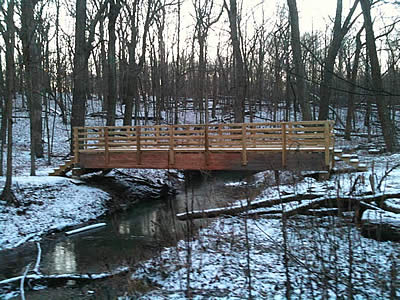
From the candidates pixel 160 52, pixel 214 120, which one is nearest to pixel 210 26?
pixel 160 52

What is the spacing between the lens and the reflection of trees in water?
641cm

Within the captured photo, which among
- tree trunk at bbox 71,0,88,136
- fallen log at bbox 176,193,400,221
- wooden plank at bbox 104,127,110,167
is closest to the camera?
fallen log at bbox 176,193,400,221

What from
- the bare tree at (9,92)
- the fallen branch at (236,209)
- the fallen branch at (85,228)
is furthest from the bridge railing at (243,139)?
the bare tree at (9,92)

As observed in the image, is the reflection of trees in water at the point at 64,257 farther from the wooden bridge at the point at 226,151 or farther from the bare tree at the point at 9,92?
the wooden bridge at the point at 226,151

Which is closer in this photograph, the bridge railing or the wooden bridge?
the bridge railing

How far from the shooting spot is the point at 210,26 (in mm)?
24438

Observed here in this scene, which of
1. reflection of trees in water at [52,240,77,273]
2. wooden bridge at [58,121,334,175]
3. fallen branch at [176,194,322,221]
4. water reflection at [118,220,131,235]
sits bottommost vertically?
water reflection at [118,220,131,235]

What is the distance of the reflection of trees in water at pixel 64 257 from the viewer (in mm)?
6414

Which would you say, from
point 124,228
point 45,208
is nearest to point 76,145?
point 45,208

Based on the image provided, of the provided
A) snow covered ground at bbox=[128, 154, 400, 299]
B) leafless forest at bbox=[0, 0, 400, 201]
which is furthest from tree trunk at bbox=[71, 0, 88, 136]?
snow covered ground at bbox=[128, 154, 400, 299]

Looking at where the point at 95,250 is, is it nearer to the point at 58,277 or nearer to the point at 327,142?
the point at 58,277

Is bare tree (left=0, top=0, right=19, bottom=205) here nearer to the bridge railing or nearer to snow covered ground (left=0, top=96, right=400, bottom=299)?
snow covered ground (left=0, top=96, right=400, bottom=299)

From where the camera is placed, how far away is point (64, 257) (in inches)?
280

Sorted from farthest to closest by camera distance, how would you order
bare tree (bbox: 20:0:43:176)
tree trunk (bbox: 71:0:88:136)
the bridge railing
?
tree trunk (bbox: 71:0:88:136) < bare tree (bbox: 20:0:43:176) < the bridge railing
